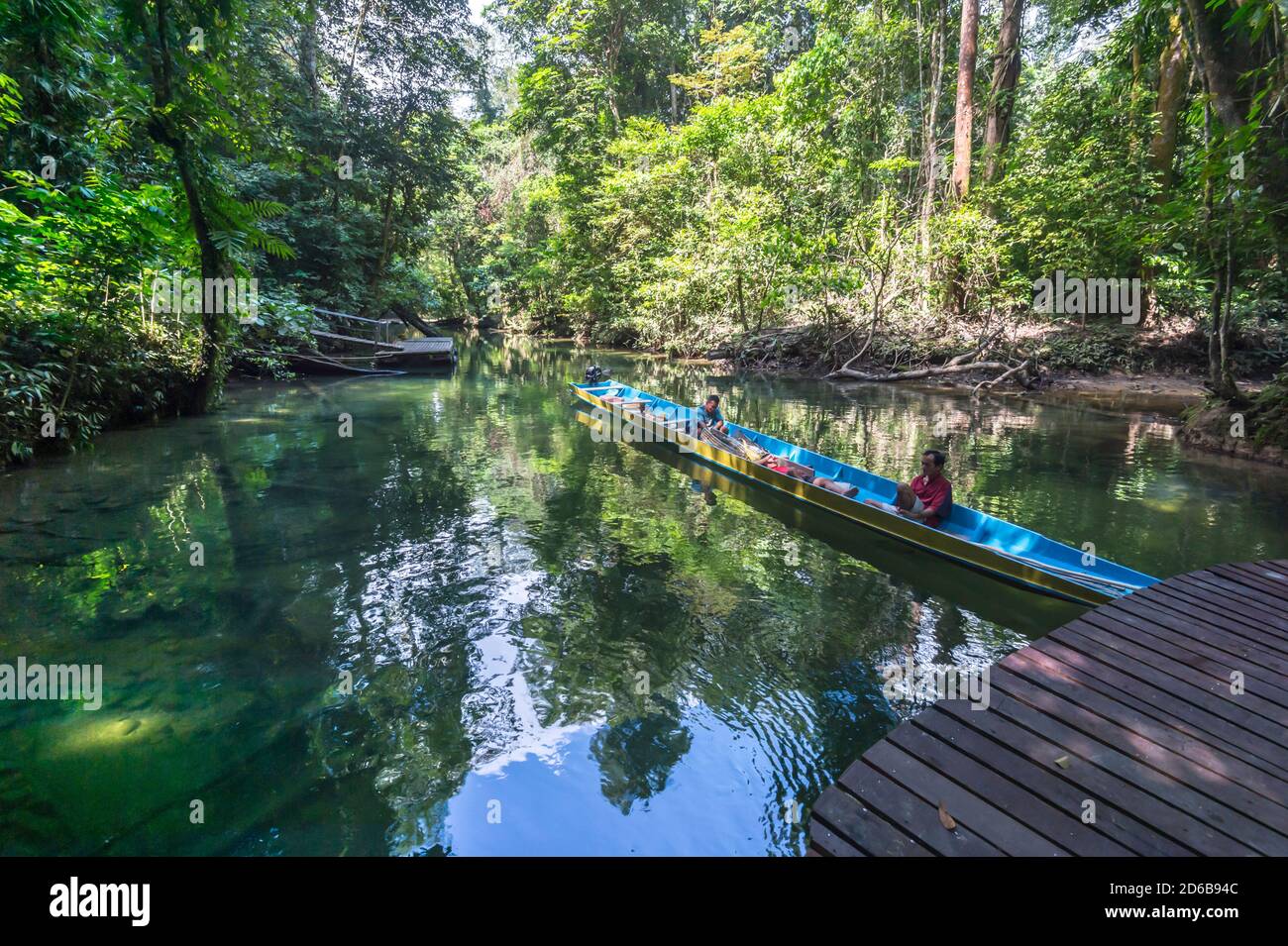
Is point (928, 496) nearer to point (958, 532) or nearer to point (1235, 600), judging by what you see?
point (958, 532)

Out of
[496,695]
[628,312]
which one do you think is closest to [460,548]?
[496,695]

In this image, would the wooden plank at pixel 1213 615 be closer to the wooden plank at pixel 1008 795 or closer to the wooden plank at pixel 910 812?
the wooden plank at pixel 1008 795

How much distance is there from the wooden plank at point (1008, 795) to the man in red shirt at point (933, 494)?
13.7 feet

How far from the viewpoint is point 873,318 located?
67.4ft

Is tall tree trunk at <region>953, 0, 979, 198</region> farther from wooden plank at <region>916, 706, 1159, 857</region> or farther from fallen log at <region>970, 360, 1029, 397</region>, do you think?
wooden plank at <region>916, 706, 1159, 857</region>

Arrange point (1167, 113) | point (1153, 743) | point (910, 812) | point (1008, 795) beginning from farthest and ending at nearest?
point (1167, 113) → point (1153, 743) → point (1008, 795) → point (910, 812)

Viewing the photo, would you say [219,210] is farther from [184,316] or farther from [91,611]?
[91,611]

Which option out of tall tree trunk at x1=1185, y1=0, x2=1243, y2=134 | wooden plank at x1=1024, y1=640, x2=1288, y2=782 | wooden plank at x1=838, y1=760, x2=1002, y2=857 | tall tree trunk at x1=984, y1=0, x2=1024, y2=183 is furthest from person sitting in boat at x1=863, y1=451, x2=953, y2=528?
tall tree trunk at x1=984, y1=0, x2=1024, y2=183

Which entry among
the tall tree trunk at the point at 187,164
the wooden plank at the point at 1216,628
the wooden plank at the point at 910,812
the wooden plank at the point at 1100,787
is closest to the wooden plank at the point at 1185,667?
the wooden plank at the point at 1216,628

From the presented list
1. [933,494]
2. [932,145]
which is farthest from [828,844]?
[932,145]

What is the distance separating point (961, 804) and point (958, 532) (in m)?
4.79

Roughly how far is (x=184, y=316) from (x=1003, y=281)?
20.4 metres

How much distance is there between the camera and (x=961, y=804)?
2615 millimetres

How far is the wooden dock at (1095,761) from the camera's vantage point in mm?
2447
